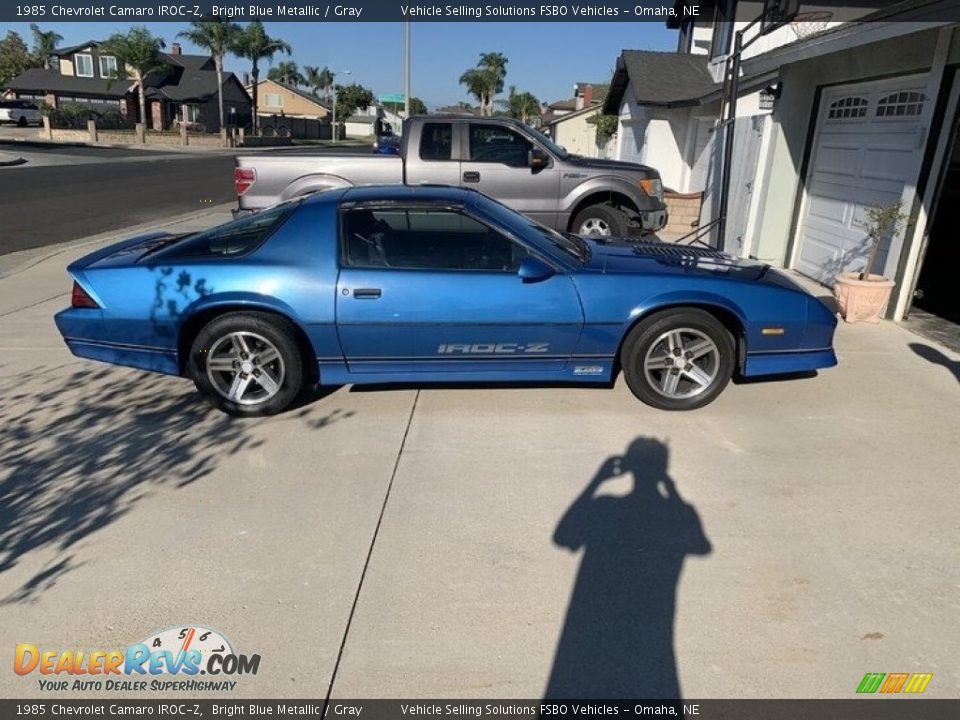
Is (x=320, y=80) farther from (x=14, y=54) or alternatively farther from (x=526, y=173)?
(x=526, y=173)

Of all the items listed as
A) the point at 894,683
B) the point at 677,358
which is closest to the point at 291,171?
the point at 677,358

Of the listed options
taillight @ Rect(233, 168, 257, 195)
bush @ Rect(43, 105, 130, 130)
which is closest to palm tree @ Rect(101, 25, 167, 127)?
bush @ Rect(43, 105, 130, 130)

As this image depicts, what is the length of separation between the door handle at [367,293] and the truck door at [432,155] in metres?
4.78

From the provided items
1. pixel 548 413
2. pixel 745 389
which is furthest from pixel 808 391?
pixel 548 413

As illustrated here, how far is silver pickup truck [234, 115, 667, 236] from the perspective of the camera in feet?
28.5

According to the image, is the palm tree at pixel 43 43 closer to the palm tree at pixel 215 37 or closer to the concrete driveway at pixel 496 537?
the palm tree at pixel 215 37

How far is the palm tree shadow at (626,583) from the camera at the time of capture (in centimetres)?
242

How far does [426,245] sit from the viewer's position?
4398mm

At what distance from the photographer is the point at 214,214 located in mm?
14367

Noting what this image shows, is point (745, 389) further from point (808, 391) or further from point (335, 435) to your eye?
point (335, 435)

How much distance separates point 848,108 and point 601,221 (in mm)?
3237

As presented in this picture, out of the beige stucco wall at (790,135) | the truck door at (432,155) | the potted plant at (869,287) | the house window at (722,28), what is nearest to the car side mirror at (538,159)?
the truck door at (432,155)

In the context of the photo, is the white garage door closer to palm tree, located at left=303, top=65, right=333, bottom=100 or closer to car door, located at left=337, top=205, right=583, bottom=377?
car door, located at left=337, top=205, right=583, bottom=377

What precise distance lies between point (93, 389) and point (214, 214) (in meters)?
10.4
